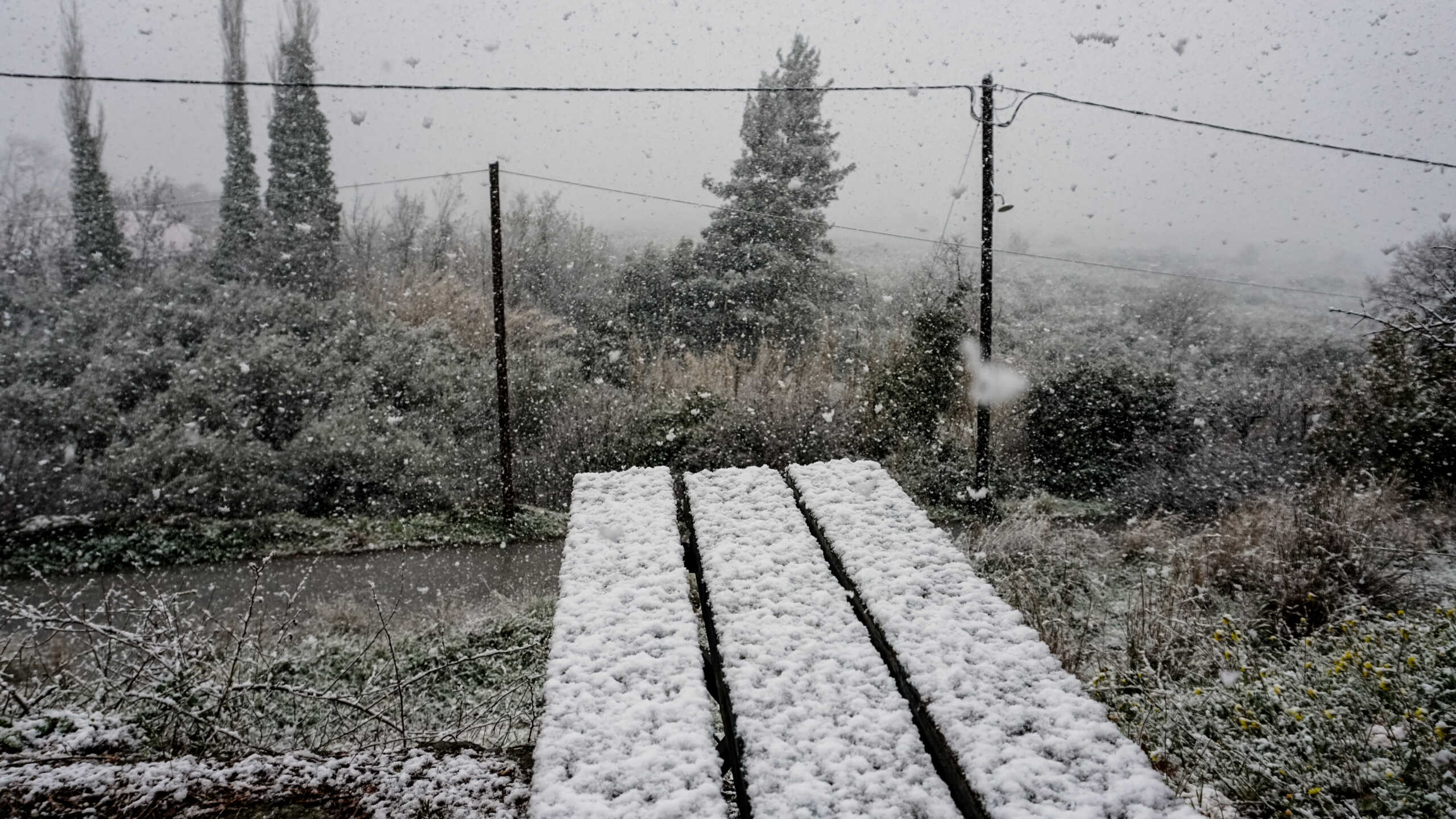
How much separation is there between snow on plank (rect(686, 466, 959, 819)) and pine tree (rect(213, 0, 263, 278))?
57.7 feet

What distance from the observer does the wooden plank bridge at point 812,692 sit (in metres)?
0.80

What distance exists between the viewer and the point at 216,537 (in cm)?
812

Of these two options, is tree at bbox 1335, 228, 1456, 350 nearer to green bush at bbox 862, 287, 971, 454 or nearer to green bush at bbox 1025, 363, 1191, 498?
green bush at bbox 1025, 363, 1191, 498

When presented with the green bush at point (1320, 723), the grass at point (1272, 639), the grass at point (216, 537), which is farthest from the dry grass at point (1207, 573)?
the grass at point (216, 537)

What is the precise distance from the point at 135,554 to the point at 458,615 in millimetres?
4508

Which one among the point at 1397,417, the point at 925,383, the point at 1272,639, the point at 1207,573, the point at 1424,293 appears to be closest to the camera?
the point at 1272,639

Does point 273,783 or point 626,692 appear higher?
point 626,692

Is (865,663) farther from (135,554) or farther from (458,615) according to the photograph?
(135,554)

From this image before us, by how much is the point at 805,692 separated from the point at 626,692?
259 millimetres

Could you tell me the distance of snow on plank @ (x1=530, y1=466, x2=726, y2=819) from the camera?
815mm

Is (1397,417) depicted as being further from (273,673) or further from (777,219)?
(777,219)

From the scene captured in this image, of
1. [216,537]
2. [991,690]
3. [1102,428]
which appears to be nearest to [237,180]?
[216,537]

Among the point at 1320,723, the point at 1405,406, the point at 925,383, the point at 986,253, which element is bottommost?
the point at 1320,723

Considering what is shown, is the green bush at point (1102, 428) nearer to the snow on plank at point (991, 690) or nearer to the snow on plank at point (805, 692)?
the snow on plank at point (991, 690)
